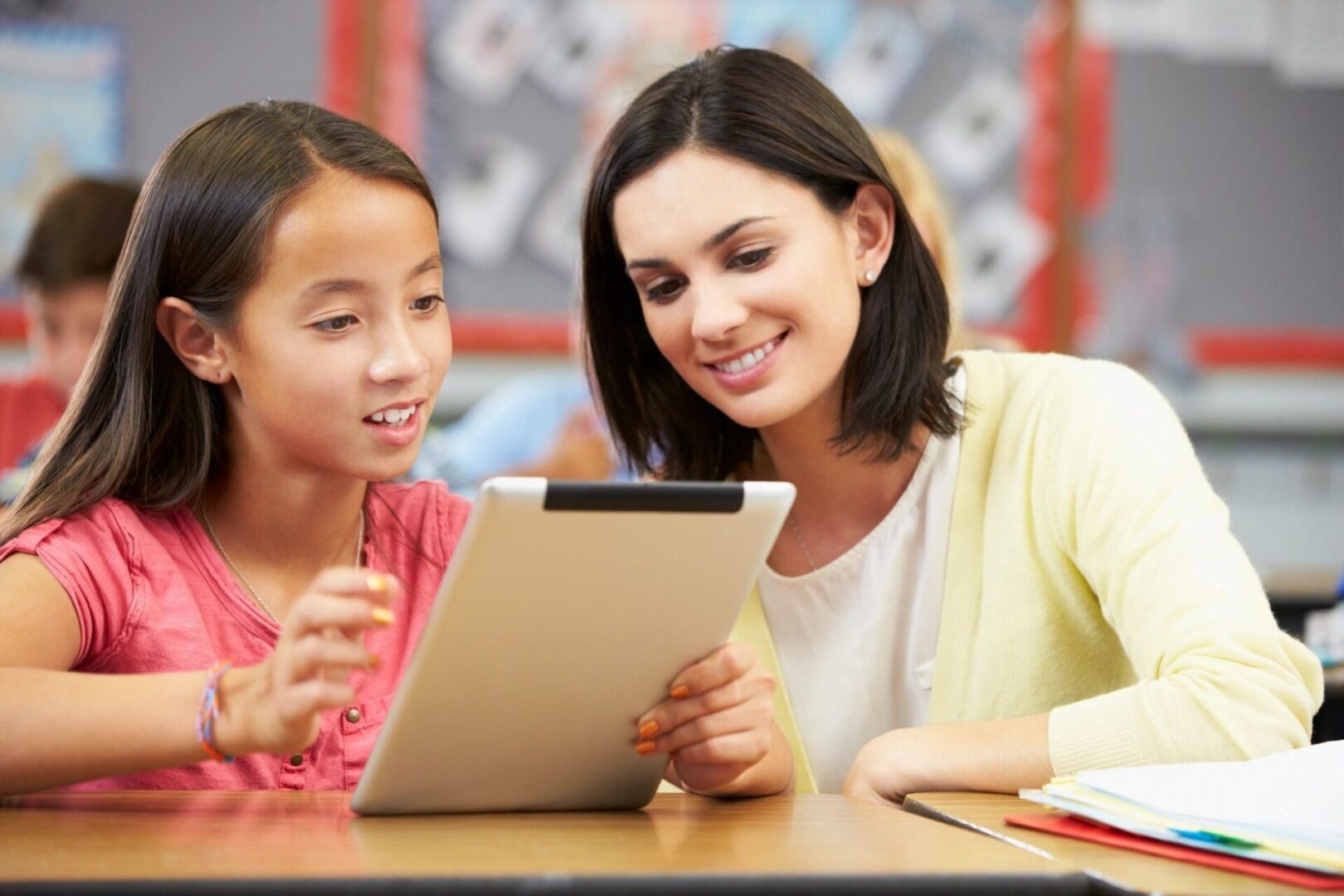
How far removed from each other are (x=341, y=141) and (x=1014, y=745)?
73cm

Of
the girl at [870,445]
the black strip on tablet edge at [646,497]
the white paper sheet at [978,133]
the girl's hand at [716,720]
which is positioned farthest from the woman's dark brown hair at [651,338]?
the white paper sheet at [978,133]

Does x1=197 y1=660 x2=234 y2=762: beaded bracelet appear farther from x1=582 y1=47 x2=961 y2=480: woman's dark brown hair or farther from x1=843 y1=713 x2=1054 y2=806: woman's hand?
x1=582 y1=47 x2=961 y2=480: woman's dark brown hair

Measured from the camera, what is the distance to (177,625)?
117 cm

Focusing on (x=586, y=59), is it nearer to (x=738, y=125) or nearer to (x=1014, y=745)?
(x=738, y=125)

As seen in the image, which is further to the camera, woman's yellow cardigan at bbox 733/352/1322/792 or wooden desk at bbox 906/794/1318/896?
woman's yellow cardigan at bbox 733/352/1322/792

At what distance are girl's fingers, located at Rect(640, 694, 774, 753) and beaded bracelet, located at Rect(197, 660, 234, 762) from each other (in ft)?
0.88

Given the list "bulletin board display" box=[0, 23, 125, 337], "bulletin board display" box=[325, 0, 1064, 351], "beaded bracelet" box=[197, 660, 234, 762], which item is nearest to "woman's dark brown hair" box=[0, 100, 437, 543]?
"beaded bracelet" box=[197, 660, 234, 762]

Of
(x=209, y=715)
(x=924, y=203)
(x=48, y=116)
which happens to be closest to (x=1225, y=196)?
(x=924, y=203)

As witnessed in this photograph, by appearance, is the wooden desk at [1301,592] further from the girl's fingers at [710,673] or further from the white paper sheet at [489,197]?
the white paper sheet at [489,197]

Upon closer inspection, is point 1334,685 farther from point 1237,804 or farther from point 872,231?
point 1237,804

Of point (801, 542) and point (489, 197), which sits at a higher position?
point (489, 197)

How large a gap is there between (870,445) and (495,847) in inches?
31.7

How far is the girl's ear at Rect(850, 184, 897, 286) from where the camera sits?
149 centimetres

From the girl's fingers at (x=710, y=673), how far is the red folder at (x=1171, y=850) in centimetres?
20
